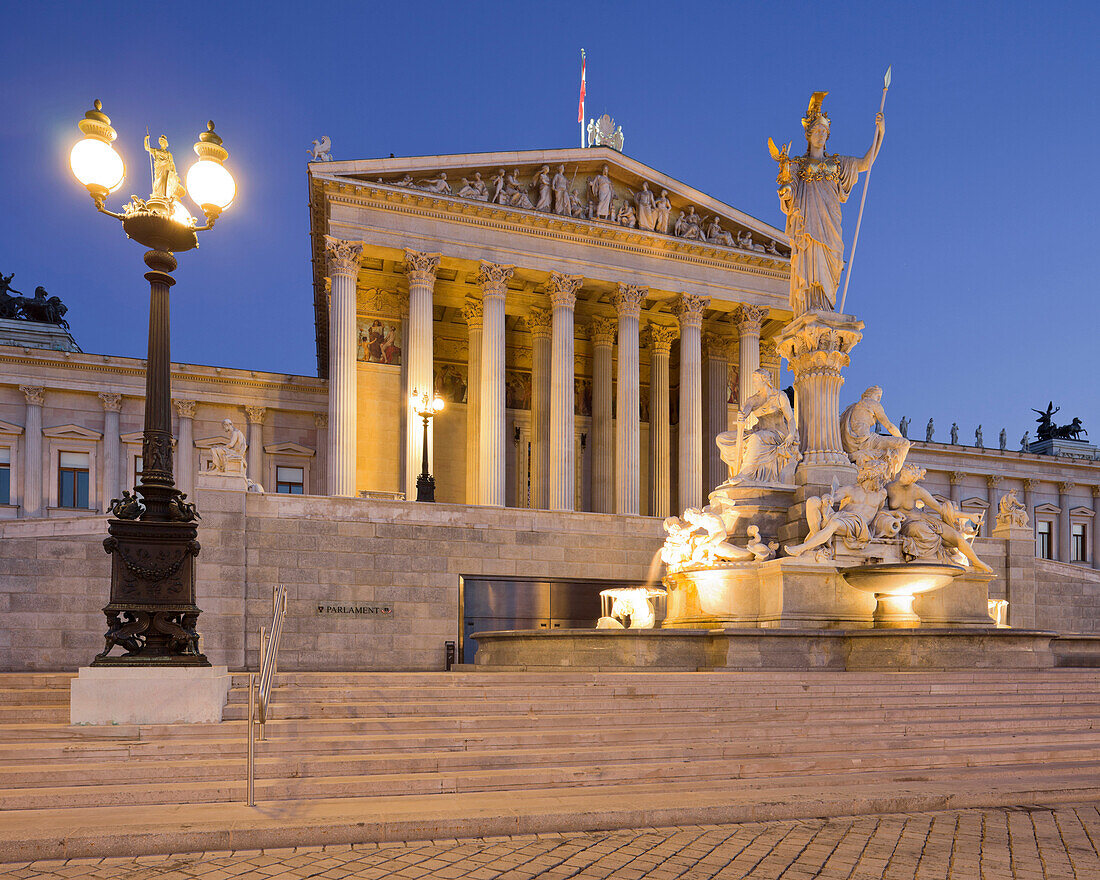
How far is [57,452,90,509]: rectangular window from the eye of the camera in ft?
154

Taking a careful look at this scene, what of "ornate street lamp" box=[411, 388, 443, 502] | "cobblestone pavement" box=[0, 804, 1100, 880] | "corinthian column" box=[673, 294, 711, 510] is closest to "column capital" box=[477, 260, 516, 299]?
"ornate street lamp" box=[411, 388, 443, 502]

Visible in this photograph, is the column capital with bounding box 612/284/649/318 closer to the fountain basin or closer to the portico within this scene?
the portico

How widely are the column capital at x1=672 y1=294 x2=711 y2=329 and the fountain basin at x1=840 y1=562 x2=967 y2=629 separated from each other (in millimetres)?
25770

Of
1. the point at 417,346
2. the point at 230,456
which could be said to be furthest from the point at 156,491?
the point at 417,346

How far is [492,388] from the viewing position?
124 ft

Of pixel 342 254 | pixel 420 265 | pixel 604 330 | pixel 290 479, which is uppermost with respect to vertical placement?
pixel 342 254

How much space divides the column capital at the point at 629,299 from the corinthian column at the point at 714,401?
7804mm

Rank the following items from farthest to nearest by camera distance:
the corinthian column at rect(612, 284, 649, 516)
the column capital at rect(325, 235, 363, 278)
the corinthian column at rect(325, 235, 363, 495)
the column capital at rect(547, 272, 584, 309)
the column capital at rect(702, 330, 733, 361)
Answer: the column capital at rect(702, 330, 733, 361) < the column capital at rect(547, 272, 584, 309) < the corinthian column at rect(612, 284, 649, 516) < the column capital at rect(325, 235, 363, 278) < the corinthian column at rect(325, 235, 363, 495)

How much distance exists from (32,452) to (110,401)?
426cm

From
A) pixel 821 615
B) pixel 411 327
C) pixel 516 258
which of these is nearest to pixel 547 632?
pixel 821 615

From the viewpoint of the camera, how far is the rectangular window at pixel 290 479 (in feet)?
163

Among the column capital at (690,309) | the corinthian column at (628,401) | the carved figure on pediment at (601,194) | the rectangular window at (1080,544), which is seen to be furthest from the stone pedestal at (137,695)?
the rectangular window at (1080,544)

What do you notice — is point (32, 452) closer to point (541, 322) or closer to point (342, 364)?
point (342, 364)

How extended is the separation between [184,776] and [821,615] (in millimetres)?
12077
